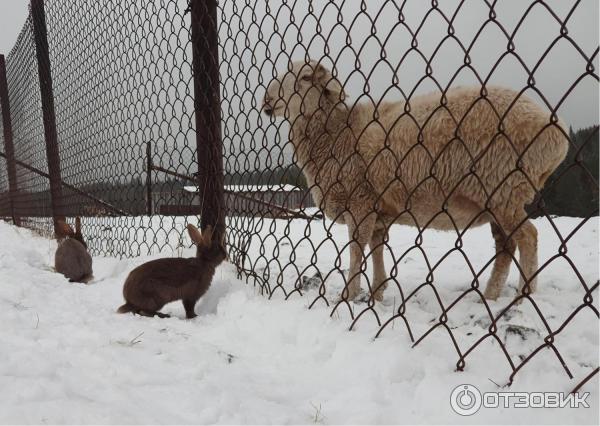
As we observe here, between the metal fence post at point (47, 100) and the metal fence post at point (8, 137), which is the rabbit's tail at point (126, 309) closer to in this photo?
the metal fence post at point (47, 100)

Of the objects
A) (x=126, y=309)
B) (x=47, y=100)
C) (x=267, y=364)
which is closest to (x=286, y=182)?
(x=267, y=364)

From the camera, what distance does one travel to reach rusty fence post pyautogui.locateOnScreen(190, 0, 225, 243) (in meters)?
3.37

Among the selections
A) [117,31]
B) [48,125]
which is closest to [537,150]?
[117,31]

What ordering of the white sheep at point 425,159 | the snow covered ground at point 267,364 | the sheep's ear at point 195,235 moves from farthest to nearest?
the sheep's ear at point 195,235 → the white sheep at point 425,159 → the snow covered ground at point 267,364

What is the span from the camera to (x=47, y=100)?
6.71 metres

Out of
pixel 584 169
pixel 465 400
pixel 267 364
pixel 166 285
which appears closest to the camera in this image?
pixel 584 169

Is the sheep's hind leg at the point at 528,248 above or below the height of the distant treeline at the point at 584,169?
below

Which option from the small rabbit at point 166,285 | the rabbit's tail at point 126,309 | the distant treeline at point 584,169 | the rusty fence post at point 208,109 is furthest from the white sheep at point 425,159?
the rabbit's tail at point 126,309

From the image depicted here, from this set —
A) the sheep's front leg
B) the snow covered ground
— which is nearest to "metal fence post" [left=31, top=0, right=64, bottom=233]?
the snow covered ground

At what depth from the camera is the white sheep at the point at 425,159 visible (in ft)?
8.26

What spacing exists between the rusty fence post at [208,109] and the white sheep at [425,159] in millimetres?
523

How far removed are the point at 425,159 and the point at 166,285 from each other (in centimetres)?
189

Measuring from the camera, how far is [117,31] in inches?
185

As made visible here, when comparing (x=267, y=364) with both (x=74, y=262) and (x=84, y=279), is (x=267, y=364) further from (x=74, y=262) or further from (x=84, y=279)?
(x=74, y=262)
